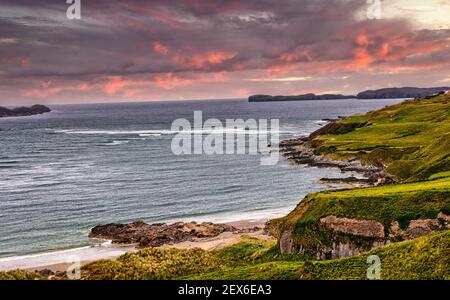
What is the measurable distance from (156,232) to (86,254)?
8.63m

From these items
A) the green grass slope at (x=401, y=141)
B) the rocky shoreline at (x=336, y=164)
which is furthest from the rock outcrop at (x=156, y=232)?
the rocky shoreline at (x=336, y=164)

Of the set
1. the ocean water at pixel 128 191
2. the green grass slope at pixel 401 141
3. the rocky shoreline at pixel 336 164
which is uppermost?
the green grass slope at pixel 401 141

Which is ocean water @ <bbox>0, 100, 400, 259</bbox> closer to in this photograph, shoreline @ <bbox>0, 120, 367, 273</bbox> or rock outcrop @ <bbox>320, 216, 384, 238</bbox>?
shoreline @ <bbox>0, 120, 367, 273</bbox>

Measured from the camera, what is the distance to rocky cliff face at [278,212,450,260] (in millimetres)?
32375

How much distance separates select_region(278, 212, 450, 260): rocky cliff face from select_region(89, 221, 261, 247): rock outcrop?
1795 cm

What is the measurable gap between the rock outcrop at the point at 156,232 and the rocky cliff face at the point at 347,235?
1795cm

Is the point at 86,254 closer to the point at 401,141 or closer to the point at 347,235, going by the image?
the point at 347,235

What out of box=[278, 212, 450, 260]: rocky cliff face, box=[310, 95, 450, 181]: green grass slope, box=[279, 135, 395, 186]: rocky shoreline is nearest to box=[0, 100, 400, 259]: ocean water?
box=[279, 135, 395, 186]: rocky shoreline

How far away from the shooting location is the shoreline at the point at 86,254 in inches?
1713

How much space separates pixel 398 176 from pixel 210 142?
90076 millimetres

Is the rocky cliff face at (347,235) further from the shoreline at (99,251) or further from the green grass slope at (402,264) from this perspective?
the shoreline at (99,251)

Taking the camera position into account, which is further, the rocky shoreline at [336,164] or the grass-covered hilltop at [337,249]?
the rocky shoreline at [336,164]

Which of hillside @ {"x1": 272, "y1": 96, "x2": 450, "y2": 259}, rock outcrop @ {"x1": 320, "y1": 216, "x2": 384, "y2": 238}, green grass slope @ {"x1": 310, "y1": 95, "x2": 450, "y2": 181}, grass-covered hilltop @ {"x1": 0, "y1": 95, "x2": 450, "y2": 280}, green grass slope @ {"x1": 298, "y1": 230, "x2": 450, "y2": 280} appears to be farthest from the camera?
green grass slope @ {"x1": 310, "y1": 95, "x2": 450, "y2": 181}
